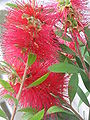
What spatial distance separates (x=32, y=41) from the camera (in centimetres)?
45

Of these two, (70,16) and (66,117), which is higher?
(70,16)

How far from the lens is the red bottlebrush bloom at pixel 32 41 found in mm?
448

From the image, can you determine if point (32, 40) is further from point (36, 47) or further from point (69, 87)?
point (69, 87)

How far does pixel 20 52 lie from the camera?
1.54ft

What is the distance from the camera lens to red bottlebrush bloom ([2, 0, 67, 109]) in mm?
448

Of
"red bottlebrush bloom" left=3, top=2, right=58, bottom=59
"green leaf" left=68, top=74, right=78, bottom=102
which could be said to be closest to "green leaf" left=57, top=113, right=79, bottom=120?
"green leaf" left=68, top=74, right=78, bottom=102

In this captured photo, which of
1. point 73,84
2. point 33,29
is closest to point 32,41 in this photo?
point 33,29

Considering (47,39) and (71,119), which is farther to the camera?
(71,119)

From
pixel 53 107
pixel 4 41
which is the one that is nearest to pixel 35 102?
pixel 53 107

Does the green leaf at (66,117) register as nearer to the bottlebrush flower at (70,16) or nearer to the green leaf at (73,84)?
the green leaf at (73,84)

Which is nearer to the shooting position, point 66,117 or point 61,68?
point 61,68

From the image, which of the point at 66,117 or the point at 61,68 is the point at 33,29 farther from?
the point at 66,117

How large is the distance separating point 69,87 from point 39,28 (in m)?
0.16

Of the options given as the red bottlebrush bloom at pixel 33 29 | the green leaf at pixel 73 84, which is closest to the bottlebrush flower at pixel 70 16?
the red bottlebrush bloom at pixel 33 29
